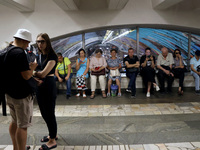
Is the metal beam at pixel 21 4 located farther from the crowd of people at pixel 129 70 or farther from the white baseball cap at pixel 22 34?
the white baseball cap at pixel 22 34

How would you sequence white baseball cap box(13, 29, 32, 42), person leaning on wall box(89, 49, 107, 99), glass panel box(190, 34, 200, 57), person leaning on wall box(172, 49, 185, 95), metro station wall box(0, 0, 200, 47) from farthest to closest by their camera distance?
glass panel box(190, 34, 200, 57) → metro station wall box(0, 0, 200, 47) → person leaning on wall box(172, 49, 185, 95) → person leaning on wall box(89, 49, 107, 99) → white baseball cap box(13, 29, 32, 42)

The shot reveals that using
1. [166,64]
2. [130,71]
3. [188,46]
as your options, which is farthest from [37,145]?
[188,46]

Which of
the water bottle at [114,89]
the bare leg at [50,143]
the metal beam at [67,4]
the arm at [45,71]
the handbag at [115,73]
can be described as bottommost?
the bare leg at [50,143]

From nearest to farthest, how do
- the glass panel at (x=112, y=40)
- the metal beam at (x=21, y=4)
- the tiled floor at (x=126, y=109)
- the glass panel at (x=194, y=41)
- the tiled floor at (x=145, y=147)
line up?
the tiled floor at (x=145, y=147), the tiled floor at (x=126, y=109), the metal beam at (x=21, y=4), the glass panel at (x=112, y=40), the glass panel at (x=194, y=41)

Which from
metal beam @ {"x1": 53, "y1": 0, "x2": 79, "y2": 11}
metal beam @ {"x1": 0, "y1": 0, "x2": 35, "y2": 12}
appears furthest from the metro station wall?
metal beam @ {"x1": 53, "y1": 0, "x2": 79, "y2": 11}

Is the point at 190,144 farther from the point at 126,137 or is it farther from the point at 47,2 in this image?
the point at 47,2

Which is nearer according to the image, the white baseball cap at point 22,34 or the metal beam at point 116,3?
the white baseball cap at point 22,34

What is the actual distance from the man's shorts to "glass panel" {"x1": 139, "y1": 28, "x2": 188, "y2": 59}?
5042 millimetres

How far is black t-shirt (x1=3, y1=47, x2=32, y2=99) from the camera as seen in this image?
175cm

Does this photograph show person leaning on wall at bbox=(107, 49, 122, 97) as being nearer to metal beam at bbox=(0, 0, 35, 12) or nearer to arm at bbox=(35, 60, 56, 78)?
metal beam at bbox=(0, 0, 35, 12)

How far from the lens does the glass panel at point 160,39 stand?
20.8 ft

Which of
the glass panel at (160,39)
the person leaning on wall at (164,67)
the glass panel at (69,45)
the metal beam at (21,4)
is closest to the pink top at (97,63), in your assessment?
the glass panel at (69,45)

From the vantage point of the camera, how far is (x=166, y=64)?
535 centimetres

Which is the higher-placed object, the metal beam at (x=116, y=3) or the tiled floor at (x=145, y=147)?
the metal beam at (x=116, y=3)
